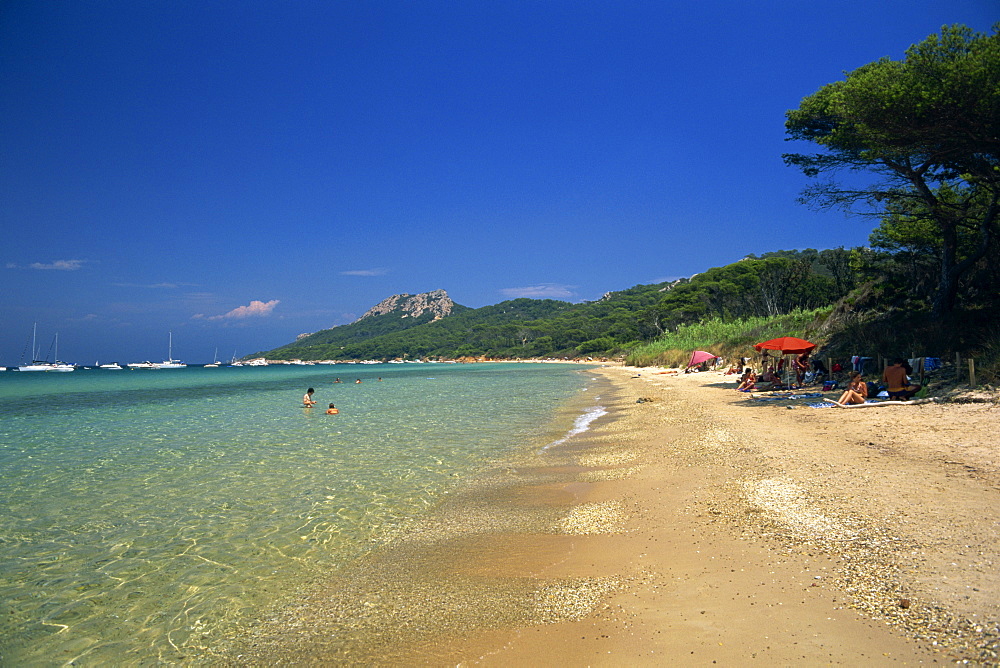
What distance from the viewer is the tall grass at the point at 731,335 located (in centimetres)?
2919

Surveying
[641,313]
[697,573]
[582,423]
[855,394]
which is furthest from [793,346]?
[641,313]

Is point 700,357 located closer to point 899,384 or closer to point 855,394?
point 855,394

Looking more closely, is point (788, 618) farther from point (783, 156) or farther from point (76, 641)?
point (783, 156)

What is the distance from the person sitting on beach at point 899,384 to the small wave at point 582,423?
24.6ft

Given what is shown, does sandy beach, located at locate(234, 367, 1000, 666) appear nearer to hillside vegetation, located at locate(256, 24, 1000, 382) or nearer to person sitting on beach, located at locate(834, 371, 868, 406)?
person sitting on beach, located at locate(834, 371, 868, 406)

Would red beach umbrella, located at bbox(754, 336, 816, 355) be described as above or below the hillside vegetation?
below

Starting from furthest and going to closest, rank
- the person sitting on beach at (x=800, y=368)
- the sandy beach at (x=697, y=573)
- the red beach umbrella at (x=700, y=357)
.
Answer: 1. the red beach umbrella at (x=700, y=357)
2. the person sitting on beach at (x=800, y=368)
3. the sandy beach at (x=697, y=573)

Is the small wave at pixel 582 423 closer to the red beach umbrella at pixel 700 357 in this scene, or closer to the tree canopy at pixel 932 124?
the tree canopy at pixel 932 124

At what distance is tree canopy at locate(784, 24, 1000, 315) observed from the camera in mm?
12039

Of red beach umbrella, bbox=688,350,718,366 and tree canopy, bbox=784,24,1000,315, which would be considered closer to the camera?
tree canopy, bbox=784,24,1000,315

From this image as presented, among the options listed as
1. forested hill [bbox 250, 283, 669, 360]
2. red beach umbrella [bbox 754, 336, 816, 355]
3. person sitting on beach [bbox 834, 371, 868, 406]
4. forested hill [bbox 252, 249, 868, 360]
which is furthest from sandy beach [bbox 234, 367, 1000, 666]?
forested hill [bbox 250, 283, 669, 360]

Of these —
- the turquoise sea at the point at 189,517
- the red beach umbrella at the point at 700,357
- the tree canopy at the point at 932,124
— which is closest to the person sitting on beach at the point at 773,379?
the tree canopy at the point at 932,124

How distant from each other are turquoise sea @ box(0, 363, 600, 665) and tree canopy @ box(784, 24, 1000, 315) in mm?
11499

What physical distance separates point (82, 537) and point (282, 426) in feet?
34.1
